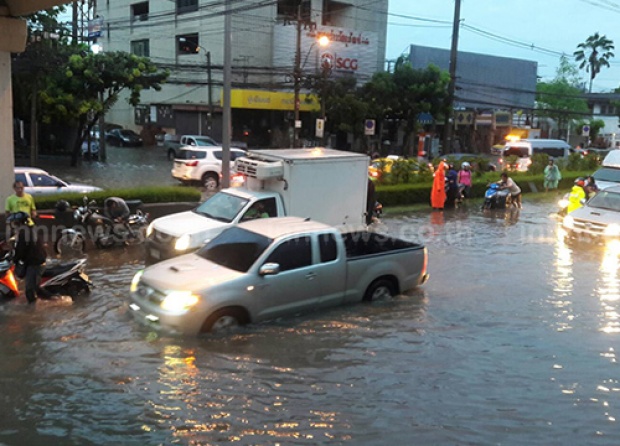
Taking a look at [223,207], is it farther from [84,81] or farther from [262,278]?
[84,81]

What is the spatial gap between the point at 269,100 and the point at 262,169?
3387 centimetres

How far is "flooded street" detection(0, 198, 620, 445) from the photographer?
6047 millimetres

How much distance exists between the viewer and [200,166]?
82.7 ft

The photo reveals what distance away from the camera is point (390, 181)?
23656mm

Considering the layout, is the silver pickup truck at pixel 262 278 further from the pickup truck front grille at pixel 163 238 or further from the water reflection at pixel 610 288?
the water reflection at pixel 610 288

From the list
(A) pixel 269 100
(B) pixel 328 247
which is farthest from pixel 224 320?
(A) pixel 269 100

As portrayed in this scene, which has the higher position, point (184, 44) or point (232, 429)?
point (184, 44)

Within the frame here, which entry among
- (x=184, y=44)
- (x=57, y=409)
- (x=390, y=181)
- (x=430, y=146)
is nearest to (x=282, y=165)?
(x=57, y=409)

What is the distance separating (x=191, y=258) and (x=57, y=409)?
335 cm

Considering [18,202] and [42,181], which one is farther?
[42,181]

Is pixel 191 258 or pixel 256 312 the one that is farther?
pixel 191 258

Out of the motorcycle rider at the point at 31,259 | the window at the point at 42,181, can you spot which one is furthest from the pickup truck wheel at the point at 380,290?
the window at the point at 42,181

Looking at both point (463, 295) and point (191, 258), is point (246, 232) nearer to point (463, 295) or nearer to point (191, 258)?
point (191, 258)

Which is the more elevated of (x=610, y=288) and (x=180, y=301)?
(x=180, y=301)
